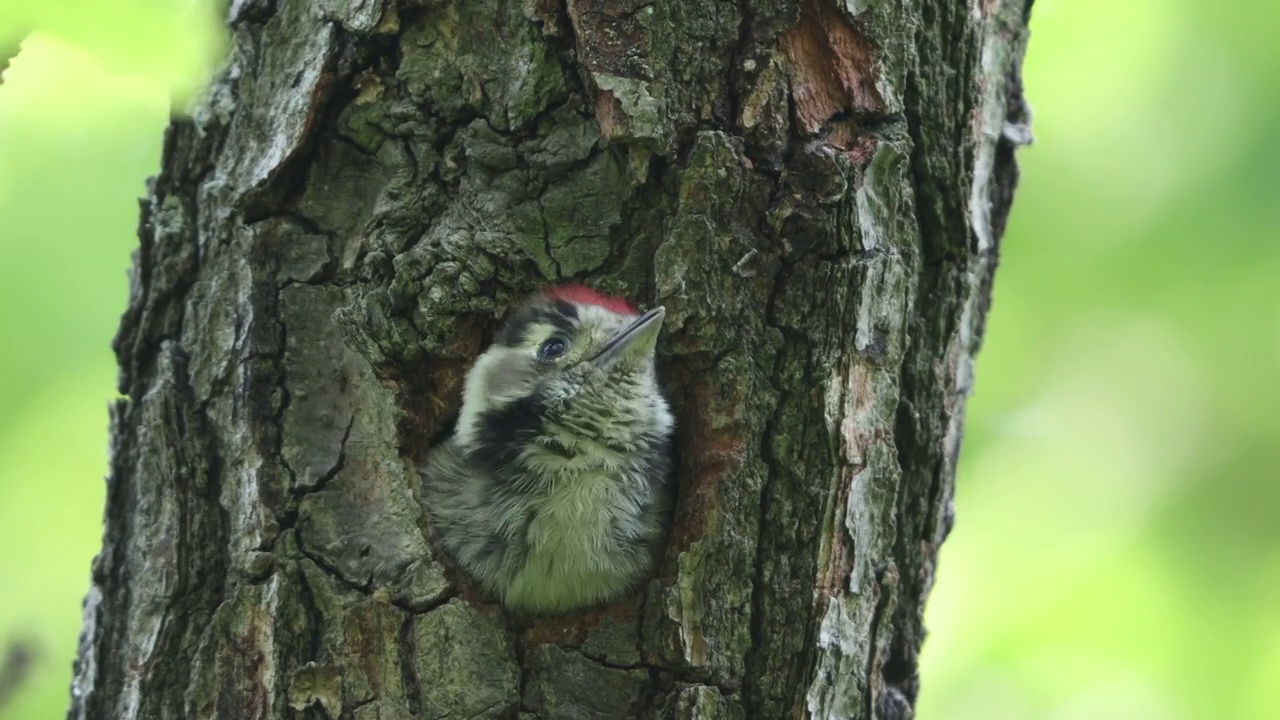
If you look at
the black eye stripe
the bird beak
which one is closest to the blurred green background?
the black eye stripe

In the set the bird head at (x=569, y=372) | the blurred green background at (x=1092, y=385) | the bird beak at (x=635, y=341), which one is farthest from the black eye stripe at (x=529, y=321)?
the blurred green background at (x=1092, y=385)

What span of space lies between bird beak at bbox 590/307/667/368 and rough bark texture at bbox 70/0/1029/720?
2.2 inches

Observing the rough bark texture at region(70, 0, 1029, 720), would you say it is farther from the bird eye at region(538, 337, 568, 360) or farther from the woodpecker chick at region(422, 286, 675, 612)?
the bird eye at region(538, 337, 568, 360)

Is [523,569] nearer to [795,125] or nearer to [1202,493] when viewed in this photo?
[795,125]

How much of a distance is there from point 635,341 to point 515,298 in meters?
0.34

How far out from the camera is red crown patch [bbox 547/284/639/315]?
3.40 meters

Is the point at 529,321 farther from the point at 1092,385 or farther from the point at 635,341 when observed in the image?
the point at 1092,385

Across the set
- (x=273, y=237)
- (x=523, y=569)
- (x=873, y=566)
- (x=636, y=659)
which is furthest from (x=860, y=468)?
(x=273, y=237)

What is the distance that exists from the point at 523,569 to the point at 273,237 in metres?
1.13

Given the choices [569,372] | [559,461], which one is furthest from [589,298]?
[559,461]

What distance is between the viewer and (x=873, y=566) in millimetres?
3223

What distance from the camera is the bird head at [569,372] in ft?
11.3

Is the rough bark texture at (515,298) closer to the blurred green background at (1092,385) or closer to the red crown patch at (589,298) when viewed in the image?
the red crown patch at (589,298)

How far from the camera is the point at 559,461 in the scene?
3617 millimetres
